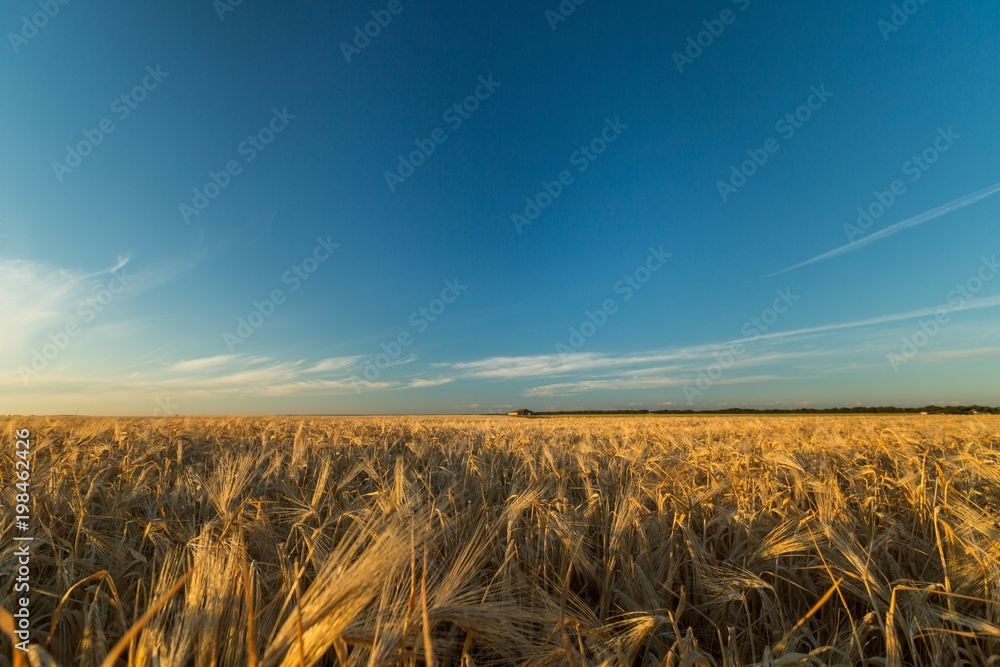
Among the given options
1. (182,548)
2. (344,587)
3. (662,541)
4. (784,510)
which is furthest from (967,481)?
(182,548)

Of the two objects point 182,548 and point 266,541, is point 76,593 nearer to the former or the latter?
point 182,548

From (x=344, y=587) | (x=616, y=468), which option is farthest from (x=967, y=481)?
(x=344, y=587)

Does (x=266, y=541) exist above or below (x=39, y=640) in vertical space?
above

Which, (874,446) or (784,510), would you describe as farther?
(874,446)

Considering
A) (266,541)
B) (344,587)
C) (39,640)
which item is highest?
(344,587)

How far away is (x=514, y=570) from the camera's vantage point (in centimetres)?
186

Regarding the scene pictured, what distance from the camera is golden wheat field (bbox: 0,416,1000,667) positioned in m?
1.11

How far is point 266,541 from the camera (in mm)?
2121

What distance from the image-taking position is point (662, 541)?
212cm

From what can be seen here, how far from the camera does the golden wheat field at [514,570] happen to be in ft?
3.64

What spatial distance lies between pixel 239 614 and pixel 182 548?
1255 mm

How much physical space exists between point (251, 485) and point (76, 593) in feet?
5.09

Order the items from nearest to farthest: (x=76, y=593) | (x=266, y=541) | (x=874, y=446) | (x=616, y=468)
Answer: (x=76, y=593)
(x=266, y=541)
(x=616, y=468)
(x=874, y=446)

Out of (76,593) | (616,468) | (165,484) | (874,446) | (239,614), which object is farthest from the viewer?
(874,446)
